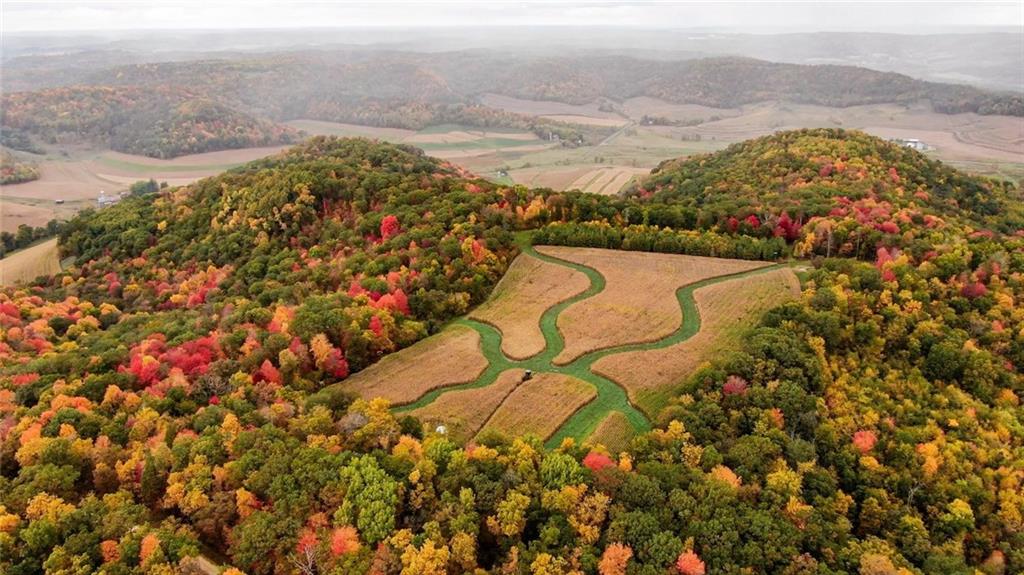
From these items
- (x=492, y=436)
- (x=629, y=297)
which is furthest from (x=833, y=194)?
(x=492, y=436)

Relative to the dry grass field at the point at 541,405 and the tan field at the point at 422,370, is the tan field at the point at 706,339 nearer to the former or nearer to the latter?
the dry grass field at the point at 541,405

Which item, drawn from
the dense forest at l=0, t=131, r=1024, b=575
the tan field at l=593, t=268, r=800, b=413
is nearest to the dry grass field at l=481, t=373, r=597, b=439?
the tan field at l=593, t=268, r=800, b=413

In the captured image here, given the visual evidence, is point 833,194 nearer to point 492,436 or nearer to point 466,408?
point 466,408

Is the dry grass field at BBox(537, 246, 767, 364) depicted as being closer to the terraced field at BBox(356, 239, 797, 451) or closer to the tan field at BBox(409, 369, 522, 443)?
the terraced field at BBox(356, 239, 797, 451)

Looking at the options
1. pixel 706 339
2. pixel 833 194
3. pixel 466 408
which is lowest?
pixel 466 408

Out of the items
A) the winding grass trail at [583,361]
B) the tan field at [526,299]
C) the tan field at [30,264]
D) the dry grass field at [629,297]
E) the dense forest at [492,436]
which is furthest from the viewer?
the tan field at [30,264]

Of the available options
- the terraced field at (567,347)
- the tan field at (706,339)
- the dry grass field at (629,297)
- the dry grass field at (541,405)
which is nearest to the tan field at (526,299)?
the terraced field at (567,347)

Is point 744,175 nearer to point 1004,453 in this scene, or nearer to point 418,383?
point 1004,453
